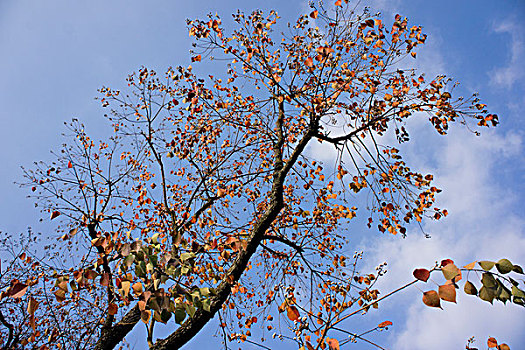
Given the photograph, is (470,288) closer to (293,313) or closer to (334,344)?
(334,344)

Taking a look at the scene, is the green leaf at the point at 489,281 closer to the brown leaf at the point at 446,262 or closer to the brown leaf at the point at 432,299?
the brown leaf at the point at 446,262

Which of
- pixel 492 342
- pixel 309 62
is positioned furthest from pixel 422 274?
pixel 309 62

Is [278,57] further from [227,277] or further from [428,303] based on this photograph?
[428,303]

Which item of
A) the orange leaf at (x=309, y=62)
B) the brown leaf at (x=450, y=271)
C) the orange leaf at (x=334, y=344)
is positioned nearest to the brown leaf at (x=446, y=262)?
the brown leaf at (x=450, y=271)

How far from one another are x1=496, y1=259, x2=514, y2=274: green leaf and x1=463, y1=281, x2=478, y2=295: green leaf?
21cm

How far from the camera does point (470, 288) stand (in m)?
1.76

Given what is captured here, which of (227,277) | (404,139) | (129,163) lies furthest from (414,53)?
(129,163)

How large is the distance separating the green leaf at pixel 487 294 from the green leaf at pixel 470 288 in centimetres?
14

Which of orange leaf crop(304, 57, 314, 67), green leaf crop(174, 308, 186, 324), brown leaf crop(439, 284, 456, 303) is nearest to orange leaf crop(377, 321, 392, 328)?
brown leaf crop(439, 284, 456, 303)

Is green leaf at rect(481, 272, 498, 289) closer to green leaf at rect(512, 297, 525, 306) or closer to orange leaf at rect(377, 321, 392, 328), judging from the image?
green leaf at rect(512, 297, 525, 306)

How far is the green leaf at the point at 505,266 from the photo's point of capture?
158cm

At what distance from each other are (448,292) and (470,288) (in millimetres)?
109

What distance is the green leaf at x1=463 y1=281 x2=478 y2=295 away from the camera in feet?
5.75

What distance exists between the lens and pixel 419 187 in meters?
5.67
